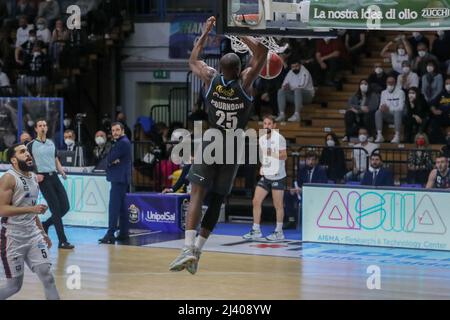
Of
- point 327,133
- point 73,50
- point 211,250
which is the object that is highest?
point 73,50

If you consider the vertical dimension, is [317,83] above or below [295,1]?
below

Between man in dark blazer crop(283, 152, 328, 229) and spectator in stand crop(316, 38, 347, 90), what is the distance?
4.68m

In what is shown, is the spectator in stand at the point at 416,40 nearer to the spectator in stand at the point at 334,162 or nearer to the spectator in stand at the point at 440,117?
the spectator in stand at the point at 440,117

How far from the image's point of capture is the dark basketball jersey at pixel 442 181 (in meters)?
17.5

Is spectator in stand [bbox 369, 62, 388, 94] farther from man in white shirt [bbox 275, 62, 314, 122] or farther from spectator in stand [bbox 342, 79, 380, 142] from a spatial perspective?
man in white shirt [bbox 275, 62, 314, 122]

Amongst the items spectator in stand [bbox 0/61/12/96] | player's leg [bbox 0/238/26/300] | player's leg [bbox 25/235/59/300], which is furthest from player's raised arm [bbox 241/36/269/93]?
spectator in stand [bbox 0/61/12/96]

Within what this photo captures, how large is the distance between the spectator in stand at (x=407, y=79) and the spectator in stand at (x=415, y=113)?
33 centimetres

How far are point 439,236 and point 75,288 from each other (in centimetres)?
639

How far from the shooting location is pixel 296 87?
76.9 feet

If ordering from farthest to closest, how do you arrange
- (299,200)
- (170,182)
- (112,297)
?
(170,182)
(299,200)
(112,297)

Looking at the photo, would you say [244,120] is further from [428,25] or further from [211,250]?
[211,250]

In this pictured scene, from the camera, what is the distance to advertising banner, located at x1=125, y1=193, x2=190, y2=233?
1916 cm

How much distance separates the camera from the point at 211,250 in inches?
675

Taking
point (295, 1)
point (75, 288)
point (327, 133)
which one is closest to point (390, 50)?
point (327, 133)
